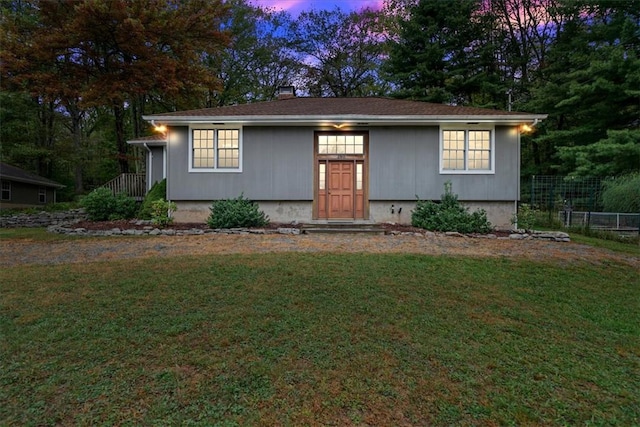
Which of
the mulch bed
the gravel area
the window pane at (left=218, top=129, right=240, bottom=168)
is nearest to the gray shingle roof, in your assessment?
the window pane at (left=218, top=129, right=240, bottom=168)

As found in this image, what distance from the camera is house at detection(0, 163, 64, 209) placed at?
1811cm

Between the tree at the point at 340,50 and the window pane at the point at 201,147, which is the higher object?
the tree at the point at 340,50

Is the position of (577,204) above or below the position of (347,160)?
below

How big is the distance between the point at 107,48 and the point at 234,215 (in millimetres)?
13409

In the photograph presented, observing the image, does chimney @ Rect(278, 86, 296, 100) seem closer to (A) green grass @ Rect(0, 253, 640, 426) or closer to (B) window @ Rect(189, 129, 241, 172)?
(B) window @ Rect(189, 129, 241, 172)

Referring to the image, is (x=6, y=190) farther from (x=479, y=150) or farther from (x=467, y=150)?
(x=479, y=150)

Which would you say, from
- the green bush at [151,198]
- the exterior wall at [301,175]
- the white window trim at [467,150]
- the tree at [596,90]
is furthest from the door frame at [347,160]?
the tree at [596,90]

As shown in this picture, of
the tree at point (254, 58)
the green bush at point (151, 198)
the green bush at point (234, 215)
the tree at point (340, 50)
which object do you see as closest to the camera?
the green bush at point (234, 215)

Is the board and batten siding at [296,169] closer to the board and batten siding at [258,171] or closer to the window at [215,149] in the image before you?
the board and batten siding at [258,171]

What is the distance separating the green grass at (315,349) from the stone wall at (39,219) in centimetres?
1084

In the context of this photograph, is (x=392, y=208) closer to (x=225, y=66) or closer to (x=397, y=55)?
(x=397, y=55)

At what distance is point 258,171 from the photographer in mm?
10266

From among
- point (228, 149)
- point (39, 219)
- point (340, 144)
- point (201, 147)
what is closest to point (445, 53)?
point (340, 144)

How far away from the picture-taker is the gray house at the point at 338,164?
10039 millimetres
